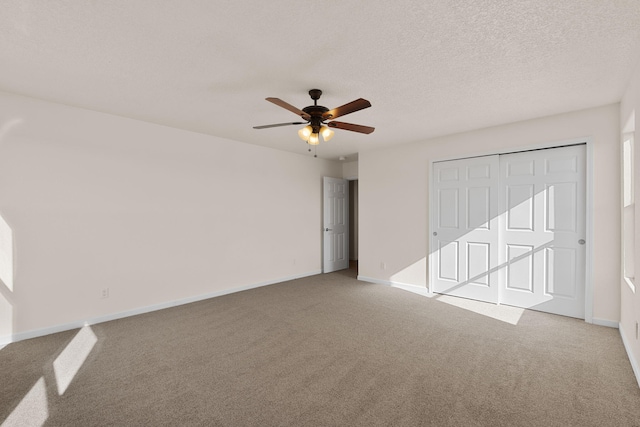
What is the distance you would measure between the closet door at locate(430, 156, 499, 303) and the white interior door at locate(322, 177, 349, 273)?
92.8 inches

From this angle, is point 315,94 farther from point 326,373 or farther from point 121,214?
point 121,214

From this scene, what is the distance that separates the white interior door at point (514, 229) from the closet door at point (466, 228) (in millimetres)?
13

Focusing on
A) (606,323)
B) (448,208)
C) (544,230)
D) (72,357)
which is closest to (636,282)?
(606,323)

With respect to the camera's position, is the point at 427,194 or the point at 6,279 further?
the point at 427,194

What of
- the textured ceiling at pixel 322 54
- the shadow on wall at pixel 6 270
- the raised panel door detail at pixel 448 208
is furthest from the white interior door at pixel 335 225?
the shadow on wall at pixel 6 270

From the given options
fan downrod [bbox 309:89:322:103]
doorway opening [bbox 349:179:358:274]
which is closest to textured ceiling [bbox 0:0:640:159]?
fan downrod [bbox 309:89:322:103]

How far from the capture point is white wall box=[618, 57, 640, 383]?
2.35 meters

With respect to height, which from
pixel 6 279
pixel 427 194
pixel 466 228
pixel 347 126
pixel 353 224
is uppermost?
pixel 347 126

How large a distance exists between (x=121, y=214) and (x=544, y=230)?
5404mm

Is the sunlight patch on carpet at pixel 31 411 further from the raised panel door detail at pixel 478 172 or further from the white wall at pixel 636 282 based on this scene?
the raised panel door detail at pixel 478 172

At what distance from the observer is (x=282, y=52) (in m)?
2.30

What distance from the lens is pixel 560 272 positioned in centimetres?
372

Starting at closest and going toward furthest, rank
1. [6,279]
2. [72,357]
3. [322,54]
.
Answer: [322,54]
[72,357]
[6,279]

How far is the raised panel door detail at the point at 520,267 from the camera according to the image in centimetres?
395
